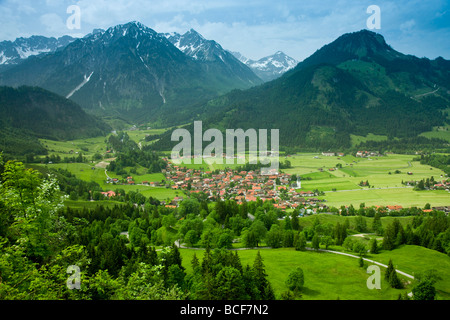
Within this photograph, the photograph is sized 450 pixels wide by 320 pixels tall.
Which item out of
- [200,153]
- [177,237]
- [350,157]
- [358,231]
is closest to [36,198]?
[177,237]

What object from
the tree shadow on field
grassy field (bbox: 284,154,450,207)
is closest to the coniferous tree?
the tree shadow on field

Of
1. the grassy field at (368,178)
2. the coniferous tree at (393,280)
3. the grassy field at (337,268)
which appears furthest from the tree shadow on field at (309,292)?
the grassy field at (368,178)

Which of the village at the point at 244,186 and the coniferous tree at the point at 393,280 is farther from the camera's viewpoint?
the village at the point at 244,186

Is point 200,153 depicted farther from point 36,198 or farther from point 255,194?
point 36,198

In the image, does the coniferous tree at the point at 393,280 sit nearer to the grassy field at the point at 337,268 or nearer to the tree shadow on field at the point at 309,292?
the grassy field at the point at 337,268

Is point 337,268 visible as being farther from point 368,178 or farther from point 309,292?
point 368,178

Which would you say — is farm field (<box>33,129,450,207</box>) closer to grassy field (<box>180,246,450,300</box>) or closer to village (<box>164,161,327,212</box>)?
village (<box>164,161,327,212</box>)

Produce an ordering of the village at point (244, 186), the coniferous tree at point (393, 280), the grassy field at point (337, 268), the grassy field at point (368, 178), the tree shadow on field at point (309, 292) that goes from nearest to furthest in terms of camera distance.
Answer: the tree shadow on field at point (309, 292) < the grassy field at point (337, 268) < the coniferous tree at point (393, 280) < the grassy field at point (368, 178) < the village at point (244, 186)
